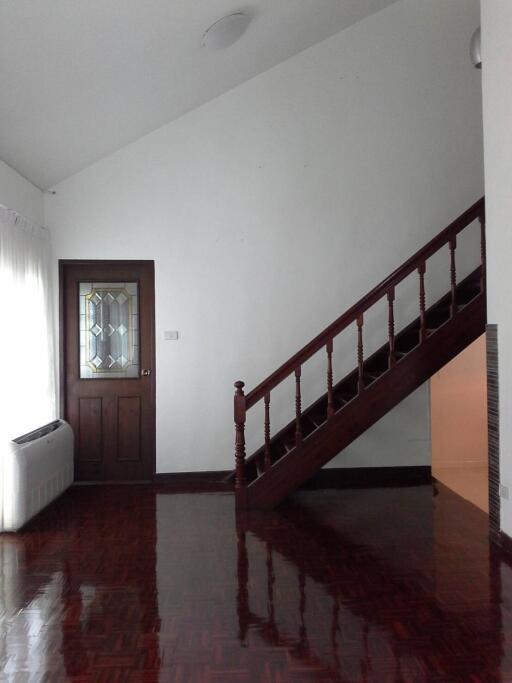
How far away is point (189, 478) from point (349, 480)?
1.67 metres

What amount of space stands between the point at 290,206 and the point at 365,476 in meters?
2.93

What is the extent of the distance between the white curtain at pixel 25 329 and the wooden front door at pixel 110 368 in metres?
0.37

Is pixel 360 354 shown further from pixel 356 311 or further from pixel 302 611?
pixel 302 611

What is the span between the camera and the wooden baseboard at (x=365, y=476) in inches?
260

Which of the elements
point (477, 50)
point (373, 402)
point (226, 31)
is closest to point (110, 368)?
point (373, 402)

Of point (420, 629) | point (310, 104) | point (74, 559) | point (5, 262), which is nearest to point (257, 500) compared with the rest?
point (74, 559)

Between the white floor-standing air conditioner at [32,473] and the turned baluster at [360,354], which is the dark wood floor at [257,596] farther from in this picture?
the turned baluster at [360,354]

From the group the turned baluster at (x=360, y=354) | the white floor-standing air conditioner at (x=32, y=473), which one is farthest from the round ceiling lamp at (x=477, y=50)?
the white floor-standing air conditioner at (x=32, y=473)

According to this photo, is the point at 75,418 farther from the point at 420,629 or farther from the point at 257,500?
the point at 420,629

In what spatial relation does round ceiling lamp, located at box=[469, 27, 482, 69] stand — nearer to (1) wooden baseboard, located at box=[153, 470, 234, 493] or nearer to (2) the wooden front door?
(2) the wooden front door

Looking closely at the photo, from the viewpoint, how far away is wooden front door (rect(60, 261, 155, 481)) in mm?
6684

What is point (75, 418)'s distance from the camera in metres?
6.69

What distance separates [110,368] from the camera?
6.70 meters

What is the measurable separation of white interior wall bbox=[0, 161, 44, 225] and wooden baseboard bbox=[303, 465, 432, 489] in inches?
151
